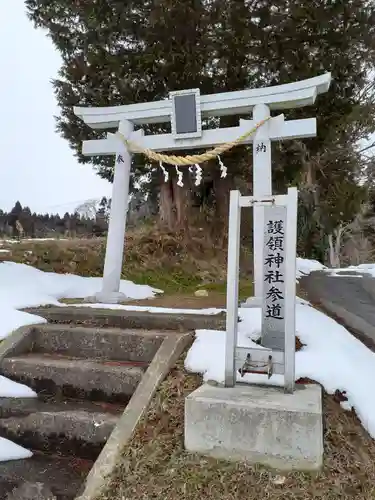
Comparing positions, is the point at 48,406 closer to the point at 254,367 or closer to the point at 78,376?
the point at 78,376

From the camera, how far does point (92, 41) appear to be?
876 centimetres

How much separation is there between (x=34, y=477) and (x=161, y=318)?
6.09 ft

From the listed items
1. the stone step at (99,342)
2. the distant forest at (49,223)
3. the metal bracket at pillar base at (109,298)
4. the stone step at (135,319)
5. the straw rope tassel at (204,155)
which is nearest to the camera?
the stone step at (99,342)

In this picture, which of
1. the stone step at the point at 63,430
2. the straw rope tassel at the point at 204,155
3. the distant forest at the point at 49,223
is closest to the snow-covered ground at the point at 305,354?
the stone step at the point at 63,430

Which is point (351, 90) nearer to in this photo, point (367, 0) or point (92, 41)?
point (367, 0)

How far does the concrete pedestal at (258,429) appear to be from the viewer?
2.33m

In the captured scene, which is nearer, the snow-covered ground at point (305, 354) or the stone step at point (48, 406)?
the snow-covered ground at point (305, 354)

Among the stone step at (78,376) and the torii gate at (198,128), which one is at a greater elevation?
the torii gate at (198,128)

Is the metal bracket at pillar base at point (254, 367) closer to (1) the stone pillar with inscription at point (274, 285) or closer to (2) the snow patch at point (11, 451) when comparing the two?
(1) the stone pillar with inscription at point (274, 285)

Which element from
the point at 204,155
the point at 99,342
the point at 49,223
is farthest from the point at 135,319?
the point at 49,223

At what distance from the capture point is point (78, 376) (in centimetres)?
344

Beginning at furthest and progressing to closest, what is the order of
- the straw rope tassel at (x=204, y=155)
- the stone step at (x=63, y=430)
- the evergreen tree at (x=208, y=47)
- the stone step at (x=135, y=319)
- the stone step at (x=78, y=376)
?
the evergreen tree at (x=208, y=47) → the straw rope tassel at (x=204, y=155) → the stone step at (x=135, y=319) → the stone step at (x=78, y=376) → the stone step at (x=63, y=430)

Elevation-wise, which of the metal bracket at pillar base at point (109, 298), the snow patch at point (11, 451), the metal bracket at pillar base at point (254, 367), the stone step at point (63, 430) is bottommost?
the snow patch at point (11, 451)

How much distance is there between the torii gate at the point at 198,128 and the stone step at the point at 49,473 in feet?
10.6
